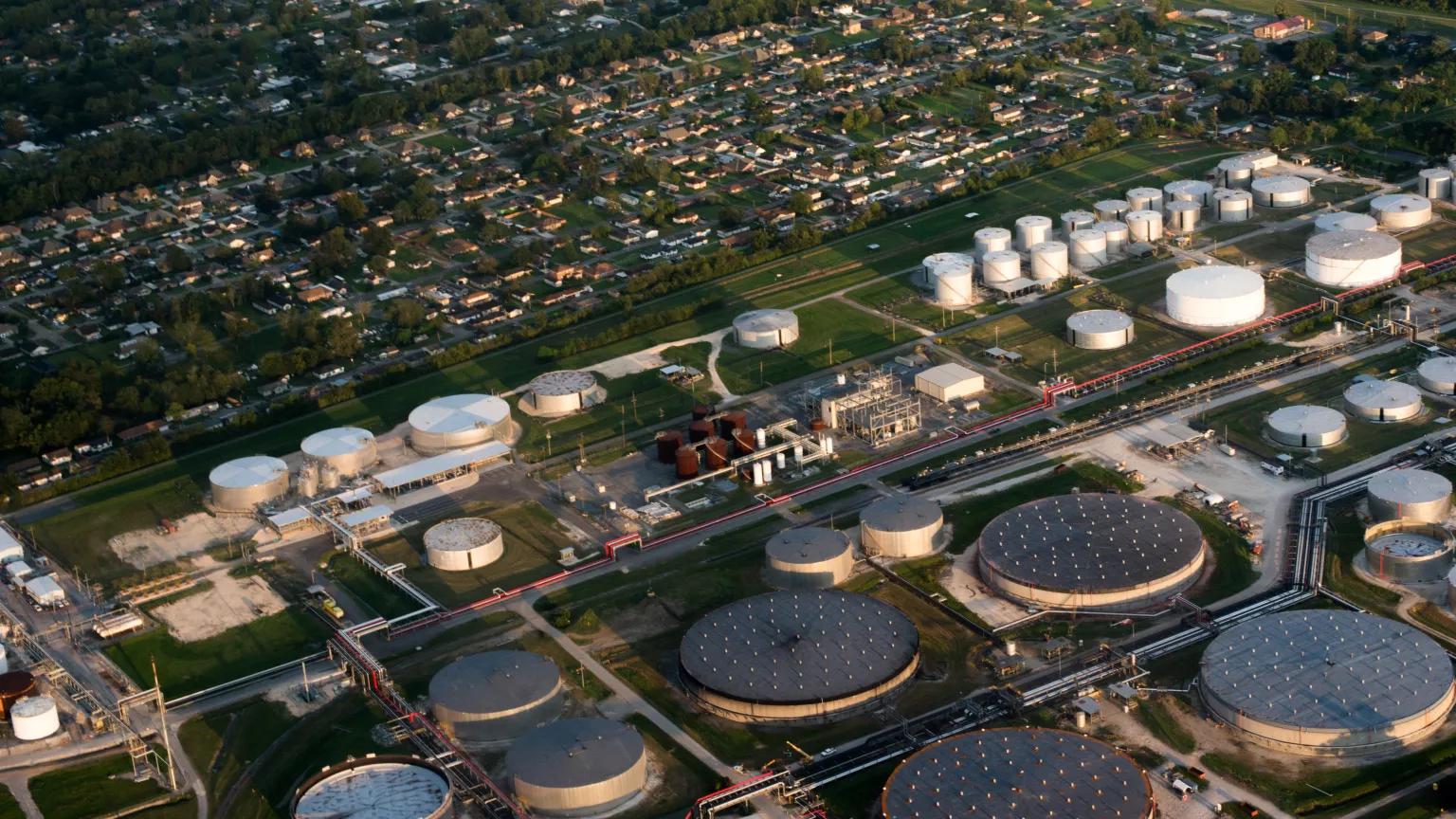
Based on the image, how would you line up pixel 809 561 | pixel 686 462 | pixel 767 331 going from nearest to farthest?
pixel 809 561, pixel 686 462, pixel 767 331

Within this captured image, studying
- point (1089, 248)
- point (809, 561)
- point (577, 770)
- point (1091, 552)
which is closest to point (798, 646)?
point (809, 561)

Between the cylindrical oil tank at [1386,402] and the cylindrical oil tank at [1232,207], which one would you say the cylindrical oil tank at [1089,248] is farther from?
the cylindrical oil tank at [1386,402]

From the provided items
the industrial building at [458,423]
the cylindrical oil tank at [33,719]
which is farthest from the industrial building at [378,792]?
the industrial building at [458,423]

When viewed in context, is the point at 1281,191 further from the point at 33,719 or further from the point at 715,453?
the point at 33,719

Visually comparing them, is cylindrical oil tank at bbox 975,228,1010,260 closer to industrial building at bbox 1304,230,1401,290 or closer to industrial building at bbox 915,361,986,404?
industrial building at bbox 915,361,986,404

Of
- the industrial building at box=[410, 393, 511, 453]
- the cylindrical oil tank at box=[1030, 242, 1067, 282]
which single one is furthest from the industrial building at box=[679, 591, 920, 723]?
the cylindrical oil tank at box=[1030, 242, 1067, 282]
